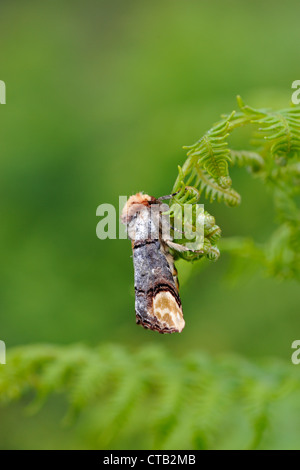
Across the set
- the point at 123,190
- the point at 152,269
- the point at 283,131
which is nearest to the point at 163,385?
the point at 152,269

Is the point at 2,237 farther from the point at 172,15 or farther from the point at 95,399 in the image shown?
the point at 172,15

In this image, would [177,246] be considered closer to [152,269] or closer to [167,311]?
[152,269]

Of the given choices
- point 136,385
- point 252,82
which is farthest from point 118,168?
point 136,385

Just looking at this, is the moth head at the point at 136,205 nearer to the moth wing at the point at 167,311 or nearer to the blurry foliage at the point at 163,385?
the moth wing at the point at 167,311

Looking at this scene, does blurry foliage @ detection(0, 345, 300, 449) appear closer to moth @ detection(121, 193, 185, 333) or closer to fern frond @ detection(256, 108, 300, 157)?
moth @ detection(121, 193, 185, 333)

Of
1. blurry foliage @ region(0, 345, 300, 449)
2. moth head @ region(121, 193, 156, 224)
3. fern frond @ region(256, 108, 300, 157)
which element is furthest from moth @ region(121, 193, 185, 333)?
blurry foliage @ region(0, 345, 300, 449)

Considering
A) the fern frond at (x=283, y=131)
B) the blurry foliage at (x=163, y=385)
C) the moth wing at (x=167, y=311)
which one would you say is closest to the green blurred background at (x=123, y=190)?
the blurry foliage at (x=163, y=385)
